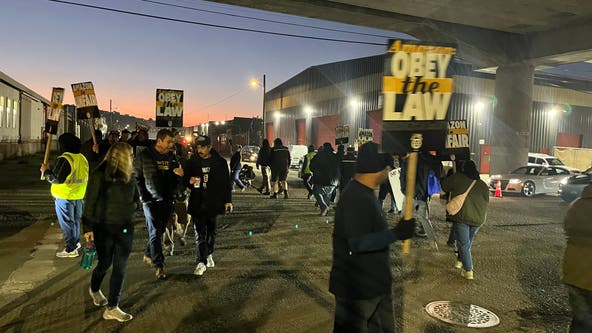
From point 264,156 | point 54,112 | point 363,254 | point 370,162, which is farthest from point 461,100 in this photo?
point 363,254

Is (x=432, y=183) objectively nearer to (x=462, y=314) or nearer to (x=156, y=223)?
(x=462, y=314)

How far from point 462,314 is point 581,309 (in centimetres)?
179

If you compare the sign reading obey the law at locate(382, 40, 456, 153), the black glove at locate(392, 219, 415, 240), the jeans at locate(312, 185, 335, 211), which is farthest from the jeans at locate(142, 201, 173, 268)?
the jeans at locate(312, 185, 335, 211)

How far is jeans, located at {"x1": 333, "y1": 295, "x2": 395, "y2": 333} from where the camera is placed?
3.07m

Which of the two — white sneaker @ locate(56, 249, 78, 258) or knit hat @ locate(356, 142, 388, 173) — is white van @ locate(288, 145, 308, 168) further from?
knit hat @ locate(356, 142, 388, 173)

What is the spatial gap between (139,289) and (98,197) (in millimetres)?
1627

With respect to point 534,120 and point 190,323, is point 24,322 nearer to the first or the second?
point 190,323

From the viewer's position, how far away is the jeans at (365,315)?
3.07m

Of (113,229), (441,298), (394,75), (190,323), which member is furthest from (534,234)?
(113,229)

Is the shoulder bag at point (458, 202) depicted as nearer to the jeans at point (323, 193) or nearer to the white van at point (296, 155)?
the jeans at point (323, 193)

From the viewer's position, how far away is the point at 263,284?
233 inches

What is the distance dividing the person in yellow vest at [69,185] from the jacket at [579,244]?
243 inches

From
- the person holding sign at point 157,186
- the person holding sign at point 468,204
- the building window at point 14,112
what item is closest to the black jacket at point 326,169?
the person holding sign at point 468,204

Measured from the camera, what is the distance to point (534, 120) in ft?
120
